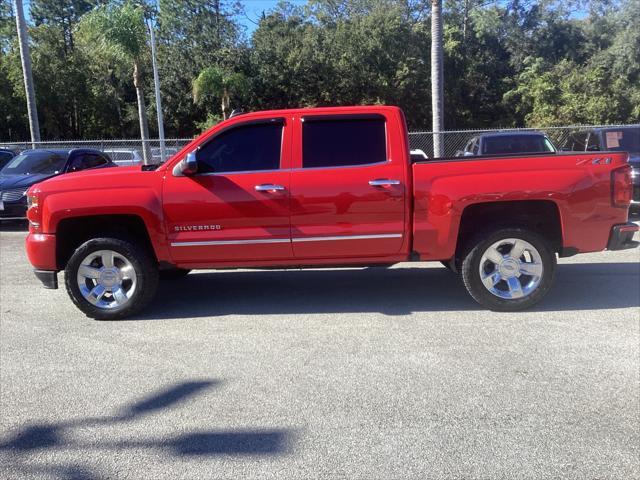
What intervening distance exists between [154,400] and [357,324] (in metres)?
2.12

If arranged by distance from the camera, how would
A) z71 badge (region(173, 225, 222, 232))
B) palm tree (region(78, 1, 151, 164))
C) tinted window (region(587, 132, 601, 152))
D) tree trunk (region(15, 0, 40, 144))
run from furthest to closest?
palm tree (region(78, 1, 151, 164)) → tree trunk (region(15, 0, 40, 144)) → tinted window (region(587, 132, 601, 152)) → z71 badge (region(173, 225, 222, 232))

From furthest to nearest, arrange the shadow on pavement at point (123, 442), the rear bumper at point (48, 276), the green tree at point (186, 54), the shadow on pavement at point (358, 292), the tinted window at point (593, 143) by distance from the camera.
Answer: the green tree at point (186, 54) → the tinted window at point (593, 143) → the shadow on pavement at point (358, 292) → the rear bumper at point (48, 276) → the shadow on pavement at point (123, 442)

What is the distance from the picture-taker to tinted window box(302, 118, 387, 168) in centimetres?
552

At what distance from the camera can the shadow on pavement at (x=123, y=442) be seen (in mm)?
3074

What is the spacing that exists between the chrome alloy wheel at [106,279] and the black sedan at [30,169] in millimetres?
7027

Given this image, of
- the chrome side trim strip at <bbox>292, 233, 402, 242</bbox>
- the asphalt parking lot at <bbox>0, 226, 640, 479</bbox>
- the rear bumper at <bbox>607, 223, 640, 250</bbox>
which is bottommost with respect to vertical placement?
the asphalt parking lot at <bbox>0, 226, 640, 479</bbox>

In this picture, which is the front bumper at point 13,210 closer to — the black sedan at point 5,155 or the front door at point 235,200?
the black sedan at point 5,155

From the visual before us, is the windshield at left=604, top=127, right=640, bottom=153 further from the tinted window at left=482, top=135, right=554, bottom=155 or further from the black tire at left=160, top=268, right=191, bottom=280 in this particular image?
the black tire at left=160, top=268, right=191, bottom=280

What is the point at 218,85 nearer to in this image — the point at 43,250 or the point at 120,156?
the point at 120,156

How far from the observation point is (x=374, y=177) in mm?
5410

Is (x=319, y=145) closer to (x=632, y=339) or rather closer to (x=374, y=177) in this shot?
(x=374, y=177)

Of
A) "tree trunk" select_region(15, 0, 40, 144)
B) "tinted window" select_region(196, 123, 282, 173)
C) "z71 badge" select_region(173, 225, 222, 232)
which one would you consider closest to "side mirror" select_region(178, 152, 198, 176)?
"tinted window" select_region(196, 123, 282, 173)

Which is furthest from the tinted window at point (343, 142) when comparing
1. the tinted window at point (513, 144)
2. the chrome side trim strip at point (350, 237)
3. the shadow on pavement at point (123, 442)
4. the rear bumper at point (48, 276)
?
the tinted window at point (513, 144)

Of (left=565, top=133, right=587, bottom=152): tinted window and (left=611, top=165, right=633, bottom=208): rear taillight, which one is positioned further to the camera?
(left=565, top=133, right=587, bottom=152): tinted window
